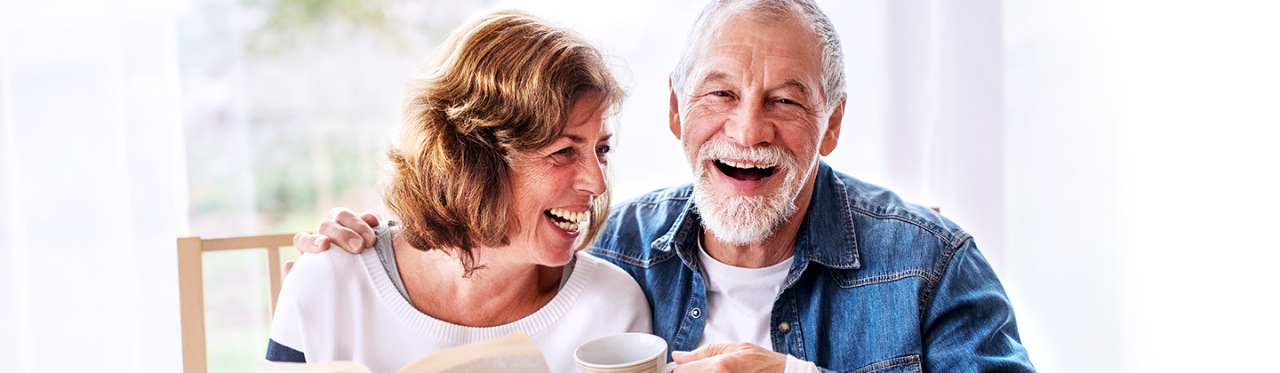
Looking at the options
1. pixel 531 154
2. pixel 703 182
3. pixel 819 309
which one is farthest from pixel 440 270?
pixel 819 309

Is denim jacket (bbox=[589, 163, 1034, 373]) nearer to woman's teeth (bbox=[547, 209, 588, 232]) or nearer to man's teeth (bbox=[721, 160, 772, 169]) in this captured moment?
man's teeth (bbox=[721, 160, 772, 169])

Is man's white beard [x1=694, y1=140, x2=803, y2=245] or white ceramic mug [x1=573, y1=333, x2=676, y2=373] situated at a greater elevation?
man's white beard [x1=694, y1=140, x2=803, y2=245]

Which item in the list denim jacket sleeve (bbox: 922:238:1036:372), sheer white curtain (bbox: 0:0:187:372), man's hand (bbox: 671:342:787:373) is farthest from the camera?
sheer white curtain (bbox: 0:0:187:372)

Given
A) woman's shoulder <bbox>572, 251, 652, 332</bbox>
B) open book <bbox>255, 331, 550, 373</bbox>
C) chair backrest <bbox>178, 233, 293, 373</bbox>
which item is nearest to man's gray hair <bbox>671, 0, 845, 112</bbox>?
woman's shoulder <bbox>572, 251, 652, 332</bbox>

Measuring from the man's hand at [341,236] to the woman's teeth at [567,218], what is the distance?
1.03 ft

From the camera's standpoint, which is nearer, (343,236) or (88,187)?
(343,236)

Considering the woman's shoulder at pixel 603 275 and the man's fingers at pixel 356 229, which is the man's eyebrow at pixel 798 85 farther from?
the man's fingers at pixel 356 229

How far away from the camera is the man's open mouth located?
4.31 feet

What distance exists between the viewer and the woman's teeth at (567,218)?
1.13m

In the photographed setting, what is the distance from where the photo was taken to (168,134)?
2.12 meters

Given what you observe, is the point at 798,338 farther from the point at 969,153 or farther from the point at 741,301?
the point at 969,153

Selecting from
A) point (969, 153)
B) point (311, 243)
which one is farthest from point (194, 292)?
point (969, 153)

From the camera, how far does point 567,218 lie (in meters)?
1.15

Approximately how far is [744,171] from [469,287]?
52 cm
